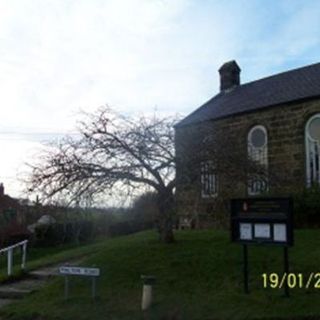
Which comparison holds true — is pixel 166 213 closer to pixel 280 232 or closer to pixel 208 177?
pixel 208 177

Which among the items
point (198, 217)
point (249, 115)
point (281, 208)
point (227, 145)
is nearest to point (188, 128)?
point (227, 145)

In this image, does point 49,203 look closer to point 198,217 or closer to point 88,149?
point 88,149

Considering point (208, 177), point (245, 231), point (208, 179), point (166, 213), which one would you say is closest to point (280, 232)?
point (245, 231)

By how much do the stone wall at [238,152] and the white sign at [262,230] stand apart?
13.3 feet

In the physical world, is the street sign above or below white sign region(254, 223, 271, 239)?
below

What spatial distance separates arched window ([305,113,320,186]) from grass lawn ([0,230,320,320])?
371 inches

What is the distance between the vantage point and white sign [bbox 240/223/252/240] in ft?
42.9

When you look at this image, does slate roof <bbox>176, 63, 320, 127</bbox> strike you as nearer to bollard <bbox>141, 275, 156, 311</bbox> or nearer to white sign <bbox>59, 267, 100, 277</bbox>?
white sign <bbox>59, 267, 100, 277</bbox>

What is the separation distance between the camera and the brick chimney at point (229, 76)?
3620cm

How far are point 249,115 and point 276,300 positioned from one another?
1783 centimetres

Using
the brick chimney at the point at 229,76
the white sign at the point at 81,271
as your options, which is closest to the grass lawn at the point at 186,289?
the white sign at the point at 81,271

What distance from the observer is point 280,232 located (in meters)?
12.6

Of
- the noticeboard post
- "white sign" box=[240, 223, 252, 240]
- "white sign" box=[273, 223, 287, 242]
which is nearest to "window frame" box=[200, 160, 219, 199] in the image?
the noticeboard post

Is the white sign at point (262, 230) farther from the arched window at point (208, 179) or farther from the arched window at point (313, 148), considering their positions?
the arched window at point (313, 148)
